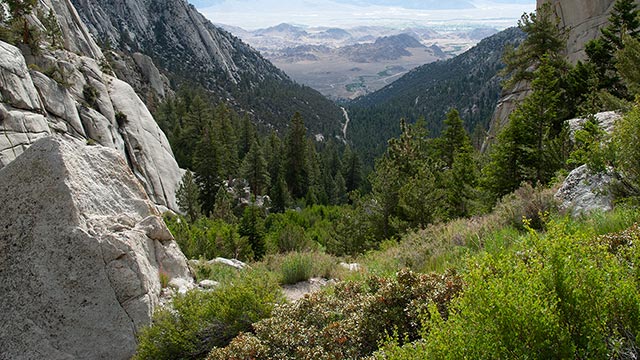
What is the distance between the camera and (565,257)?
296cm

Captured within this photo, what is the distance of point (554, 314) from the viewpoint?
2.80 meters

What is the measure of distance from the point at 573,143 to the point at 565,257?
1513 centimetres

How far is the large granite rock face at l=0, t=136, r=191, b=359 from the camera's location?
6.91m

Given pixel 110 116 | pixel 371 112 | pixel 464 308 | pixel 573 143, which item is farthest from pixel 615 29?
pixel 371 112

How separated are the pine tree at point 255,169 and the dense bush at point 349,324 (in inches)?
→ 1844

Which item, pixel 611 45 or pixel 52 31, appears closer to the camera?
pixel 611 45

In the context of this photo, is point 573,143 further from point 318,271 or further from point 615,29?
point 615,29

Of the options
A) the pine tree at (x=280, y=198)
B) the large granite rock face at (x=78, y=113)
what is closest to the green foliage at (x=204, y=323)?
the large granite rock face at (x=78, y=113)

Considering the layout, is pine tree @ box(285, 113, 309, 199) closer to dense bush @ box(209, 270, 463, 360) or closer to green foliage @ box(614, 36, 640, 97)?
green foliage @ box(614, 36, 640, 97)

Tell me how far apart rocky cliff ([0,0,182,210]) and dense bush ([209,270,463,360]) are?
17359mm

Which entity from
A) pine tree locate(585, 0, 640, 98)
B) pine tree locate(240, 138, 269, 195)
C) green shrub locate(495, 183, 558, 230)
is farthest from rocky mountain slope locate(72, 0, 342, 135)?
green shrub locate(495, 183, 558, 230)

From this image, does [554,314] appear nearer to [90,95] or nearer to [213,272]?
[213,272]

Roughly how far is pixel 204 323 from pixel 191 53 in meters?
161

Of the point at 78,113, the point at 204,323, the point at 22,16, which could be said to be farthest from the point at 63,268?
the point at 22,16
